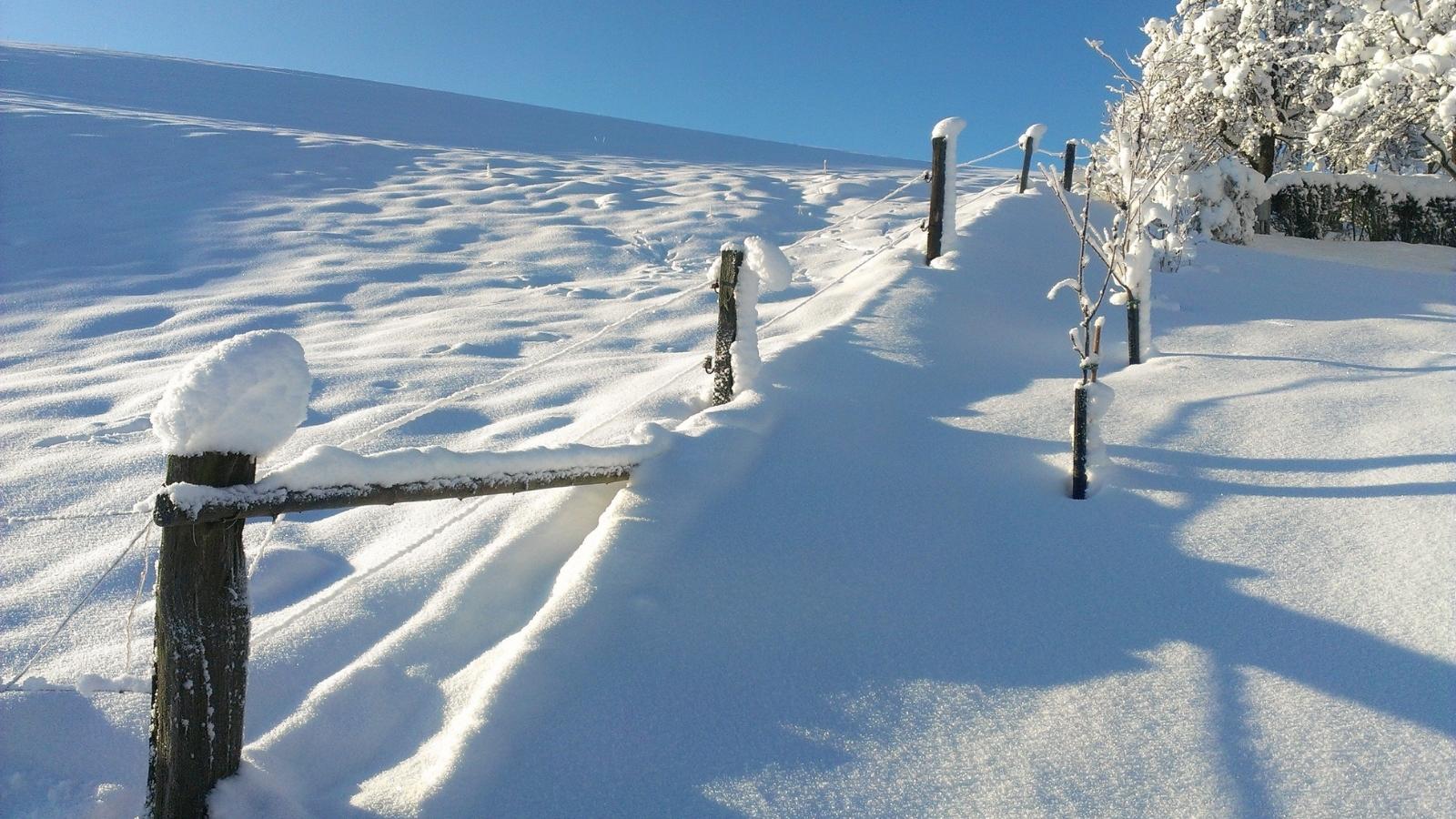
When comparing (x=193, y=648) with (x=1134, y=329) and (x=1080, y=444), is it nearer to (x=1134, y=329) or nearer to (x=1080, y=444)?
(x=1080, y=444)

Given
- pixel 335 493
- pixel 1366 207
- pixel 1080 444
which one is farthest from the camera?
pixel 1366 207

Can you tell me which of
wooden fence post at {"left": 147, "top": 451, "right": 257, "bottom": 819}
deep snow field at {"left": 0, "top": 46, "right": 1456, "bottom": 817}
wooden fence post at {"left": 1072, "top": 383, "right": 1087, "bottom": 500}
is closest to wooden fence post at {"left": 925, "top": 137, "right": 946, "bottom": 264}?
deep snow field at {"left": 0, "top": 46, "right": 1456, "bottom": 817}

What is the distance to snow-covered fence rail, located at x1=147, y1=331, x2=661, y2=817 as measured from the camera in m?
2.09

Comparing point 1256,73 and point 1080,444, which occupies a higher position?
point 1256,73

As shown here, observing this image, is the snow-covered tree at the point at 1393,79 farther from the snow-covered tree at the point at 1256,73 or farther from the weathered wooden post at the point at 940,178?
the weathered wooden post at the point at 940,178

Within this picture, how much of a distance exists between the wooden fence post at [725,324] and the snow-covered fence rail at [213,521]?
251 cm

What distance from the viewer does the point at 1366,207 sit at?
1232 centimetres

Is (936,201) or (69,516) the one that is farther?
(936,201)

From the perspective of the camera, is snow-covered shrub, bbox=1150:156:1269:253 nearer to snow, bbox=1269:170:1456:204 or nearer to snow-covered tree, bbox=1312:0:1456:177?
snow, bbox=1269:170:1456:204

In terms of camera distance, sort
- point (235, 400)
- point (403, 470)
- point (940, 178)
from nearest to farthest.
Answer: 1. point (235, 400)
2. point (403, 470)
3. point (940, 178)

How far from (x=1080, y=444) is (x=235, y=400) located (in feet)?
10.5

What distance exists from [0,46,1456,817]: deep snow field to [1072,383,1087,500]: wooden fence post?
0.39 ft

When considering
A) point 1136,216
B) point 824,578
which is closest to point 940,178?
point 1136,216

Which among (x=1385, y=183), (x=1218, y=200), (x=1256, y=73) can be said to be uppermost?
(x=1256, y=73)
